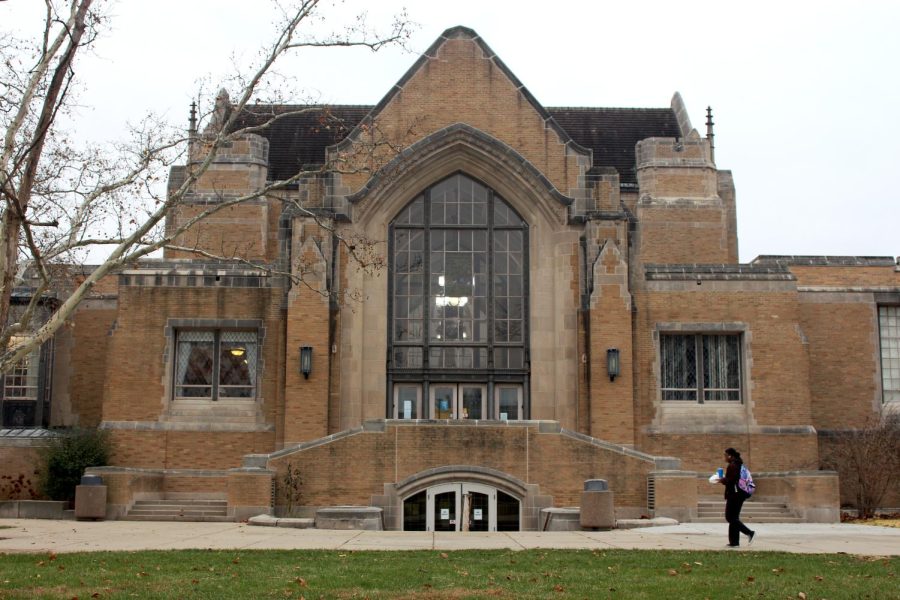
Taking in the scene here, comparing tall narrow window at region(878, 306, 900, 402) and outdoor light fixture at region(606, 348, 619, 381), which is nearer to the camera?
outdoor light fixture at region(606, 348, 619, 381)

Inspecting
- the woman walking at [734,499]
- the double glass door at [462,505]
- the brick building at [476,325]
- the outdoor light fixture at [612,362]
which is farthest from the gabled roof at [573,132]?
the woman walking at [734,499]

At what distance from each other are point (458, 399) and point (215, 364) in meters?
6.43

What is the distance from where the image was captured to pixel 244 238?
34.3 metres

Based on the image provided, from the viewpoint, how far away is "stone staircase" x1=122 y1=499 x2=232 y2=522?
947 inches

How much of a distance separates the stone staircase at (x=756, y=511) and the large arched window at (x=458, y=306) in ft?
18.7

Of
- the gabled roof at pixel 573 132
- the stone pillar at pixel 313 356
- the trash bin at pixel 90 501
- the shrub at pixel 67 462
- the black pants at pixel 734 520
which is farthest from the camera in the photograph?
the gabled roof at pixel 573 132

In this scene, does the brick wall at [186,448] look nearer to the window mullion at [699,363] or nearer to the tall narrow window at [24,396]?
the tall narrow window at [24,396]

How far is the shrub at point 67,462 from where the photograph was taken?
83.6 feet

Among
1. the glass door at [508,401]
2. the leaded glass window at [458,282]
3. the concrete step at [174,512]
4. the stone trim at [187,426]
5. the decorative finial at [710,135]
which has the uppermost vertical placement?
the decorative finial at [710,135]

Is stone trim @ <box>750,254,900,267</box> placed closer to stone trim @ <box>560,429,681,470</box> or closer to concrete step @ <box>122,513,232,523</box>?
stone trim @ <box>560,429,681,470</box>

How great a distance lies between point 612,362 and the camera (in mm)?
27719

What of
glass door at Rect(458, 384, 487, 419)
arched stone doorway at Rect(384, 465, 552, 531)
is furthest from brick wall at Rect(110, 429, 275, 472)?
arched stone doorway at Rect(384, 465, 552, 531)

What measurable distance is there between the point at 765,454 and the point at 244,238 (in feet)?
55.1

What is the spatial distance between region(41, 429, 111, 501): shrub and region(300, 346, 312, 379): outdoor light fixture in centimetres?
524
